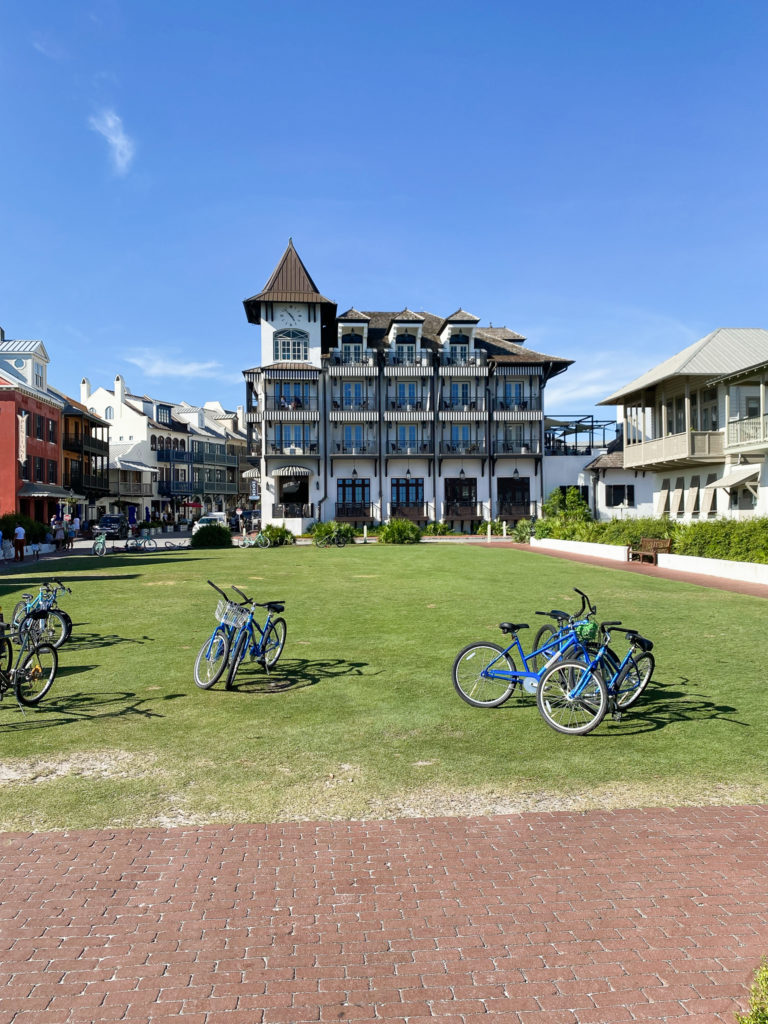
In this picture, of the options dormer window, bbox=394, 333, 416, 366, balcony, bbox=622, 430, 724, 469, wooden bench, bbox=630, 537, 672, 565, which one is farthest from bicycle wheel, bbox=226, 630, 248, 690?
dormer window, bbox=394, 333, 416, 366

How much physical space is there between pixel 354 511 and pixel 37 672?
145 feet

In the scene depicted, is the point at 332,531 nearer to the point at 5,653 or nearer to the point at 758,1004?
the point at 5,653

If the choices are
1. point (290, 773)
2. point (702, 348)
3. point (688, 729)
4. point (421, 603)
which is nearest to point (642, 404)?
point (702, 348)

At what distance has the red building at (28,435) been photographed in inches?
1624

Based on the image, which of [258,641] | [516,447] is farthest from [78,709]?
[516,447]

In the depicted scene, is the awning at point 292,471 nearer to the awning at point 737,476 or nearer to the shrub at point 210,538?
the shrub at point 210,538

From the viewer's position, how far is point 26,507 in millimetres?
42938

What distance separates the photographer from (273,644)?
31.0ft

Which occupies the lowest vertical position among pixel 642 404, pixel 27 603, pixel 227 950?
pixel 227 950

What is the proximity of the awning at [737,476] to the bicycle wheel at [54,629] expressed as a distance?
985 inches

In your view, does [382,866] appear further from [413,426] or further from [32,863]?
[413,426]

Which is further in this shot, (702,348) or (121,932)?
(702,348)

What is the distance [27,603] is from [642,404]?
32520 millimetres

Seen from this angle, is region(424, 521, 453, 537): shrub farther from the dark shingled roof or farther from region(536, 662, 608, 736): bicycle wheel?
region(536, 662, 608, 736): bicycle wheel
